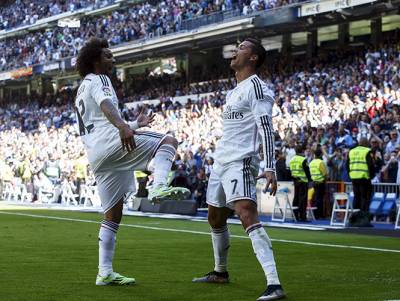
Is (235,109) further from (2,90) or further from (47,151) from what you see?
(2,90)

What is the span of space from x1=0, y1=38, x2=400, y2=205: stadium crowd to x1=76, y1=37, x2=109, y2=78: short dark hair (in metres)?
13.7

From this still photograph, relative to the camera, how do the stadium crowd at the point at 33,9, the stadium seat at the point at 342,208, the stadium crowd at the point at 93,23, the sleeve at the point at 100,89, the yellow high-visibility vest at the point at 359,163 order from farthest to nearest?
the stadium crowd at the point at 33,9, the stadium crowd at the point at 93,23, the stadium seat at the point at 342,208, the yellow high-visibility vest at the point at 359,163, the sleeve at the point at 100,89

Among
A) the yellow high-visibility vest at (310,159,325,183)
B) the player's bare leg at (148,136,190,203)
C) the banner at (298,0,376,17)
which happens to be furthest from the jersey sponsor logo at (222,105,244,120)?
the banner at (298,0,376,17)

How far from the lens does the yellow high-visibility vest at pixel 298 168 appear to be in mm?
22266

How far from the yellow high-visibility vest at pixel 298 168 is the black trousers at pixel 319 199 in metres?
0.71

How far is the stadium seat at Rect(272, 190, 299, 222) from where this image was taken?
2245 centimetres

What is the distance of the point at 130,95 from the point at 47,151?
38.8 feet

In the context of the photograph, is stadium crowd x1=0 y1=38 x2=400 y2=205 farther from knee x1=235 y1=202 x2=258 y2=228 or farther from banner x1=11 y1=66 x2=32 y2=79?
knee x1=235 y1=202 x2=258 y2=228

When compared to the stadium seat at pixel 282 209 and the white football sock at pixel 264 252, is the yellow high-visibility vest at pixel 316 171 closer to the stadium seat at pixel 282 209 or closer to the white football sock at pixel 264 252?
the stadium seat at pixel 282 209

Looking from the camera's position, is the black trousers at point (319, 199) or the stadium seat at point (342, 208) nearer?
the stadium seat at point (342, 208)

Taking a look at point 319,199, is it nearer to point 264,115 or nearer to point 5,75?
point 264,115

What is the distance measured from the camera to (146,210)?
27453mm

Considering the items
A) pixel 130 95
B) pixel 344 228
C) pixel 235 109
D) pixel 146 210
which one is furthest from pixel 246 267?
pixel 130 95

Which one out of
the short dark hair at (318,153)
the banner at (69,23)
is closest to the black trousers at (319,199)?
the short dark hair at (318,153)
